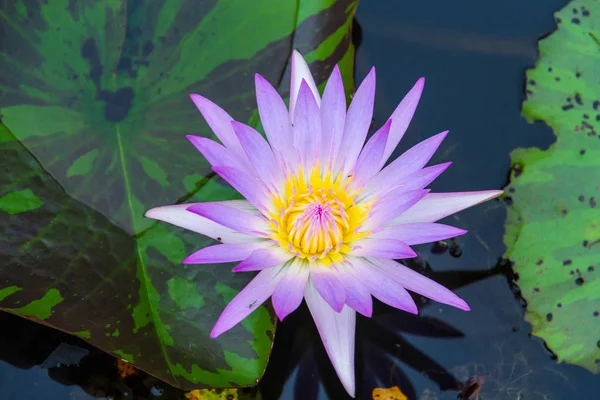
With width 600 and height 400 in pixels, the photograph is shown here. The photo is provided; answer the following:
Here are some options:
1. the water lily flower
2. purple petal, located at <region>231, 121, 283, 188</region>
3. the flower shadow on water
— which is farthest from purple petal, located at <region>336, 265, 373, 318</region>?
the flower shadow on water

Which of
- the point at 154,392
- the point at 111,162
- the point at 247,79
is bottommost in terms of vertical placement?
the point at 154,392

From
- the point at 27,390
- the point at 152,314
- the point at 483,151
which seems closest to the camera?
the point at 152,314

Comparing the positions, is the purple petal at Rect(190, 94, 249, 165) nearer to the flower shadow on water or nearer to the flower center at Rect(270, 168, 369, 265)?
the flower center at Rect(270, 168, 369, 265)

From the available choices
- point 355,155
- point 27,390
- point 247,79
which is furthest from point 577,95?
point 27,390

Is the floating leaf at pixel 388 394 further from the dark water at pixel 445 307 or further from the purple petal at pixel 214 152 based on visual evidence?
the purple petal at pixel 214 152

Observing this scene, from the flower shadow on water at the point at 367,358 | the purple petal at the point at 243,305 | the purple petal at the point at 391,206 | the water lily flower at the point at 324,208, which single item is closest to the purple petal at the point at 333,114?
the water lily flower at the point at 324,208

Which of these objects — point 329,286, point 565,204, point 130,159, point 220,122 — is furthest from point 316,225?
point 565,204

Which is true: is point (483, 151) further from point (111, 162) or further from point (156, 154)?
point (111, 162)
